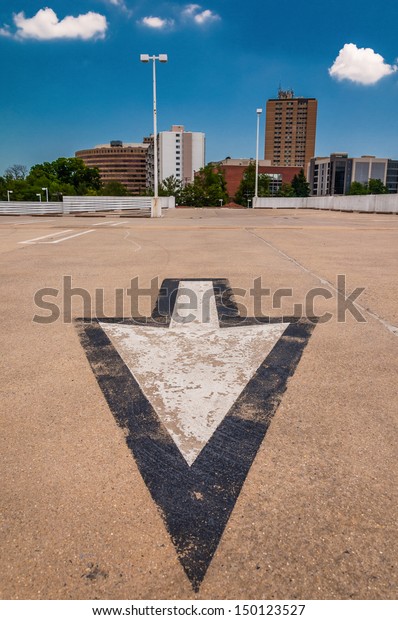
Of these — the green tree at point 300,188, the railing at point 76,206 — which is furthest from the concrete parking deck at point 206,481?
the green tree at point 300,188

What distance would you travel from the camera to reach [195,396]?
2914 millimetres

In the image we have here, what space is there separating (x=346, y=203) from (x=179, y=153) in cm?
16123

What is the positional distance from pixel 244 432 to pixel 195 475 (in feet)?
1.54

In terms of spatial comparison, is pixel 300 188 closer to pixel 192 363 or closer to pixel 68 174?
pixel 68 174

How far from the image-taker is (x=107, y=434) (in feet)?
8.14

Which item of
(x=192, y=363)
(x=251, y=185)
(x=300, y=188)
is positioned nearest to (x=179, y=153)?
(x=300, y=188)

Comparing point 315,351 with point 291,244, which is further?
point 291,244

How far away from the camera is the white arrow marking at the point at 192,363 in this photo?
8.61 feet

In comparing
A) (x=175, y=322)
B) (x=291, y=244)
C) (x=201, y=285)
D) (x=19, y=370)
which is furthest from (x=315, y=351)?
(x=291, y=244)

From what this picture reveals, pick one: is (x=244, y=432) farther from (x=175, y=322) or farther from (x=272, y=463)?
(x=175, y=322)

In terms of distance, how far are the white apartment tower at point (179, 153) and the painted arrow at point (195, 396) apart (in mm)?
191738

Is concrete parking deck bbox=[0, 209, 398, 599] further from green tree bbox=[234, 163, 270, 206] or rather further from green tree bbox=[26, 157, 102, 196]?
green tree bbox=[234, 163, 270, 206]

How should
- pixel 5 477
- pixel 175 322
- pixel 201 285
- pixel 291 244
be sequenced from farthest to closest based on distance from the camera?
pixel 291 244 → pixel 201 285 → pixel 175 322 → pixel 5 477

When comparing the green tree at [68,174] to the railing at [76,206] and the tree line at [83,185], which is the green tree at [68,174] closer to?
the tree line at [83,185]
